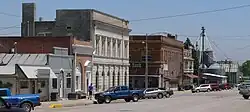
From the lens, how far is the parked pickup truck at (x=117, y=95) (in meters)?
52.7

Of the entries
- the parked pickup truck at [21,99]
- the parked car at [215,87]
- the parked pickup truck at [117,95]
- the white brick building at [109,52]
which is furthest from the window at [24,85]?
the parked car at [215,87]

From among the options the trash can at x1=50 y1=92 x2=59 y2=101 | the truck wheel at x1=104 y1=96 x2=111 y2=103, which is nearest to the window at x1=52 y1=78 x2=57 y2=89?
the trash can at x1=50 y1=92 x2=59 y2=101

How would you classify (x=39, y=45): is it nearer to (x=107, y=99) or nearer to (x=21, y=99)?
(x=107, y=99)

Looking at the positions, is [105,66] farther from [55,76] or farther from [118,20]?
[55,76]

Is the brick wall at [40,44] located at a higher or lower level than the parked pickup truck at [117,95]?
higher

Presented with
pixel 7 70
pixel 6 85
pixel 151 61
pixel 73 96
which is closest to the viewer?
pixel 6 85

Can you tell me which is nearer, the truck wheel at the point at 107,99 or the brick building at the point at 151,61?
the truck wheel at the point at 107,99

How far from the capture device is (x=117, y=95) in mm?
53875

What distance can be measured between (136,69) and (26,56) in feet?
151

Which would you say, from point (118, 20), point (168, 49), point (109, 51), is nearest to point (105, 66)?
point (109, 51)

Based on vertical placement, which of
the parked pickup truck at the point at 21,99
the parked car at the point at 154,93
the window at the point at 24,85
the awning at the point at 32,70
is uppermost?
the awning at the point at 32,70

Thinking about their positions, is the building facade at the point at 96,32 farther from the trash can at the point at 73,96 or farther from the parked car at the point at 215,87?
the parked car at the point at 215,87

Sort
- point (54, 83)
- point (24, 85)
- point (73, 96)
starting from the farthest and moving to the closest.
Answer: point (73, 96), point (54, 83), point (24, 85)

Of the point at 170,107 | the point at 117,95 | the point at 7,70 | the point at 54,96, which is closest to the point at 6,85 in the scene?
the point at 7,70
